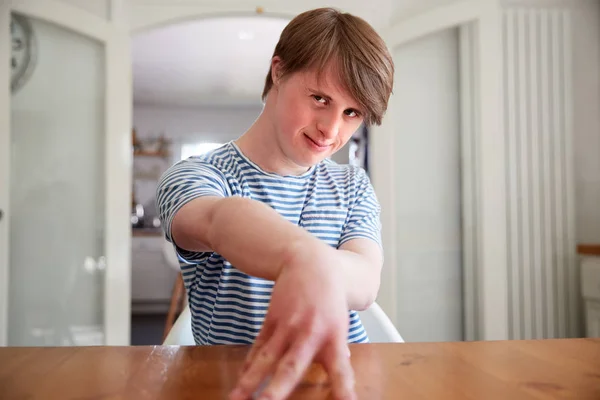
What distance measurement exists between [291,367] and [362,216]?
620 millimetres

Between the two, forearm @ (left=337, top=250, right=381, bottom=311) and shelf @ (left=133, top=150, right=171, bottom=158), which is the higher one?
shelf @ (left=133, top=150, right=171, bottom=158)

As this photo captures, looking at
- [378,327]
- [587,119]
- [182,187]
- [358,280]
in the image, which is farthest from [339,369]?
[587,119]

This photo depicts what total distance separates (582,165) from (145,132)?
666 cm

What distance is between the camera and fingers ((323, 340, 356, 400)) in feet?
1.29

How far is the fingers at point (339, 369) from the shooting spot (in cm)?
39

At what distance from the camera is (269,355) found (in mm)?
389

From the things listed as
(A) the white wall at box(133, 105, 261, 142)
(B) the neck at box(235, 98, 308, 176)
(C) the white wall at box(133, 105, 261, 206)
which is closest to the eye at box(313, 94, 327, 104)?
(B) the neck at box(235, 98, 308, 176)

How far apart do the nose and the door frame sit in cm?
207

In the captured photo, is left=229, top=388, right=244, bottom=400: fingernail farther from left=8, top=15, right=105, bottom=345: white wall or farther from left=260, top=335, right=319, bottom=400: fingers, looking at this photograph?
left=8, top=15, right=105, bottom=345: white wall

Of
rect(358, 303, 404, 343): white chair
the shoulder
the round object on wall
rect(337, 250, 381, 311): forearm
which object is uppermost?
the round object on wall

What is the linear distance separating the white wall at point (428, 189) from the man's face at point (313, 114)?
2.16 m

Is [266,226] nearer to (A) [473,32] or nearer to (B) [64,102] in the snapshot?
(B) [64,102]

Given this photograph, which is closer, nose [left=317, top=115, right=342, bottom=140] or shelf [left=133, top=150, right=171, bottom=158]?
nose [left=317, top=115, right=342, bottom=140]

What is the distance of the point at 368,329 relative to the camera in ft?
3.47
